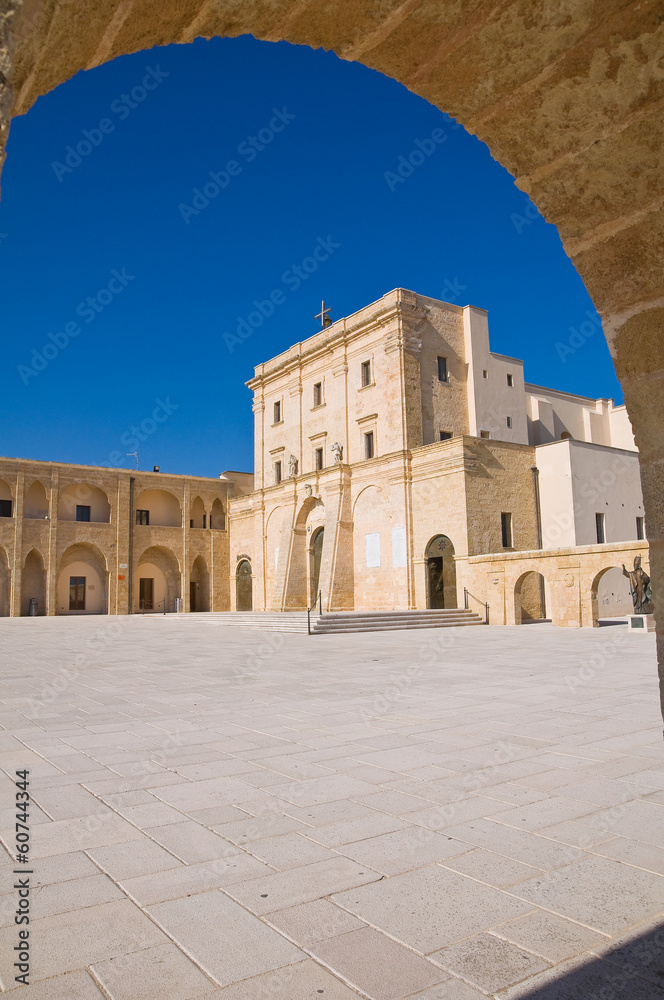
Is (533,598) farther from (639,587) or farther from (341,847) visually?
(341,847)

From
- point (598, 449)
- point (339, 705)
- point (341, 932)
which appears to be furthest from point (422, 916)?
point (598, 449)

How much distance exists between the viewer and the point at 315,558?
3531 cm

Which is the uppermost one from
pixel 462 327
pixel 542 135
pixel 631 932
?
pixel 462 327

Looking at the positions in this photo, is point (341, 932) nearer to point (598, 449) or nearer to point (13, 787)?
point (13, 787)

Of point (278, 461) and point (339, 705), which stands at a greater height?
point (278, 461)

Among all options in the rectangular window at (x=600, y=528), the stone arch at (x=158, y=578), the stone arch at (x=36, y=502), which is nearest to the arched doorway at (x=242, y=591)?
the stone arch at (x=158, y=578)

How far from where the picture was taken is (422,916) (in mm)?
3061

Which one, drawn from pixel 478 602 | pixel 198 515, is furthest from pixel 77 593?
pixel 478 602

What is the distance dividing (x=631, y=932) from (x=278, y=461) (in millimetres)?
36152

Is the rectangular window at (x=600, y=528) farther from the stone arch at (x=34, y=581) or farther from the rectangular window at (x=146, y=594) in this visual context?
the stone arch at (x=34, y=581)

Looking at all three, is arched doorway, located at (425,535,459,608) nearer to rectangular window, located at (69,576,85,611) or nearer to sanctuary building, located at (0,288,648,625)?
sanctuary building, located at (0,288,648,625)

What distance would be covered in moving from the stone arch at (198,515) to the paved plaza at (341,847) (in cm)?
3682

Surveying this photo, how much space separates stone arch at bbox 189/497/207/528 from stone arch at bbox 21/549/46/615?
383 inches

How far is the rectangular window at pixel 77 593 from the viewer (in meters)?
40.4
